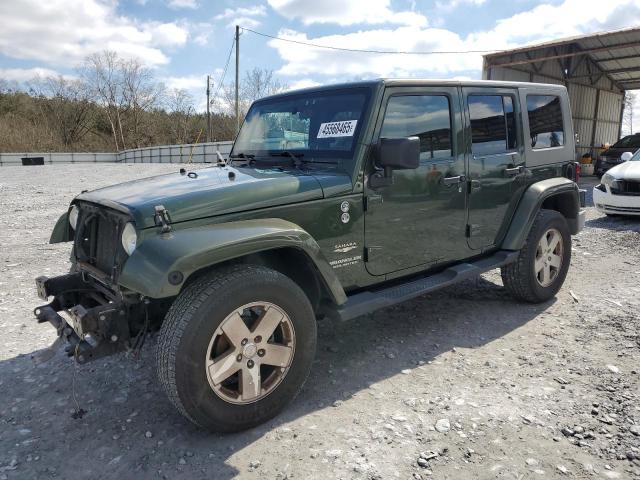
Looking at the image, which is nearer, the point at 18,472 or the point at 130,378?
the point at 18,472

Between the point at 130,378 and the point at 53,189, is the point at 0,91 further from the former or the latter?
the point at 130,378

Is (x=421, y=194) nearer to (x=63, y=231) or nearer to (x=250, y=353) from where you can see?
(x=250, y=353)

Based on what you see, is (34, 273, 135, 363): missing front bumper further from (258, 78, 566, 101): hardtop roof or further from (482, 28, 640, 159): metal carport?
(482, 28, 640, 159): metal carport

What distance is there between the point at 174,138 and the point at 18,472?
4615 centimetres

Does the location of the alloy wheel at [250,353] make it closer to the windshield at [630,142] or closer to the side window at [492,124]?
the side window at [492,124]

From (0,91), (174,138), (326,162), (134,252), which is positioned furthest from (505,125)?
(0,91)

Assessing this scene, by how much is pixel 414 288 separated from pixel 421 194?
69cm

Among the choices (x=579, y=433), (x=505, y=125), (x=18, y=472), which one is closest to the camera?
(x=18, y=472)

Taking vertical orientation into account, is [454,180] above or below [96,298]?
above

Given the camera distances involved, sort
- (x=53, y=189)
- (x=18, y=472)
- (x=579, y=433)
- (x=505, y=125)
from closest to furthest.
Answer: (x=18, y=472) → (x=579, y=433) → (x=505, y=125) → (x=53, y=189)

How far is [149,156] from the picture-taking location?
29859 mm

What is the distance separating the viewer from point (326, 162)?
3.42m

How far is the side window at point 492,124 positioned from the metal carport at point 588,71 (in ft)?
48.0

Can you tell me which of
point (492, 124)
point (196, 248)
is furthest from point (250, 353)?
point (492, 124)
